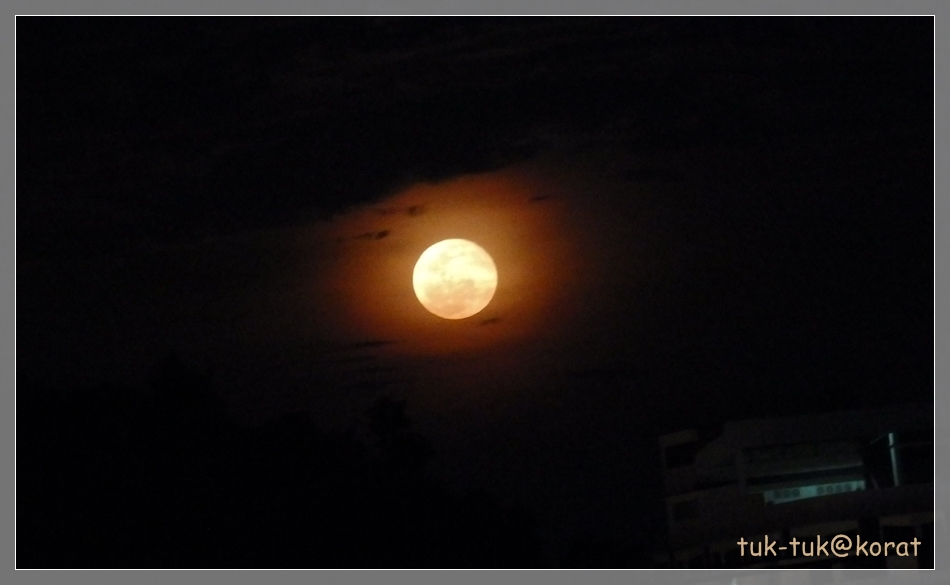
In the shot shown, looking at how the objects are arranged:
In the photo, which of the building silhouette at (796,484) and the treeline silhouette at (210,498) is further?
the building silhouette at (796,484)

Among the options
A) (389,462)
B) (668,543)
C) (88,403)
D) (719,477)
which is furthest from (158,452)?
(719,477)

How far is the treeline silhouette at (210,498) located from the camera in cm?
1548

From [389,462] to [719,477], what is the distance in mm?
10583

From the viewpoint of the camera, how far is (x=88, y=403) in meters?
17.8

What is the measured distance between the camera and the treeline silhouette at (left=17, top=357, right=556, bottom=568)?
50.8ft

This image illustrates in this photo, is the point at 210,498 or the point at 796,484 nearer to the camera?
the point at 210,498

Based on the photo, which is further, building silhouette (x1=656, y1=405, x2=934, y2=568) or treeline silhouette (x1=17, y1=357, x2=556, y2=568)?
building silhouette (x1=656, y1=405, x2=934, y2=568)

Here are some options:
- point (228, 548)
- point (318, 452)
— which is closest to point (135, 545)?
point (228, 548)

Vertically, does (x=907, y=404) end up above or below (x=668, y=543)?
above

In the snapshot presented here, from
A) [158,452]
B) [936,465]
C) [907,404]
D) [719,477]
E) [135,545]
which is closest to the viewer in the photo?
[135,545]

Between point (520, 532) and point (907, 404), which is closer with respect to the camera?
point (520, 532)

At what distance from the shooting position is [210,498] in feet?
54.7

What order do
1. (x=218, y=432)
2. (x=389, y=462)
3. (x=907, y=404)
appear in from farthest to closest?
(x=907, y=404) → (x=389, y=462) → (x=218, y=432)

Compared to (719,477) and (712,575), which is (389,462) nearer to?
(712,575)
